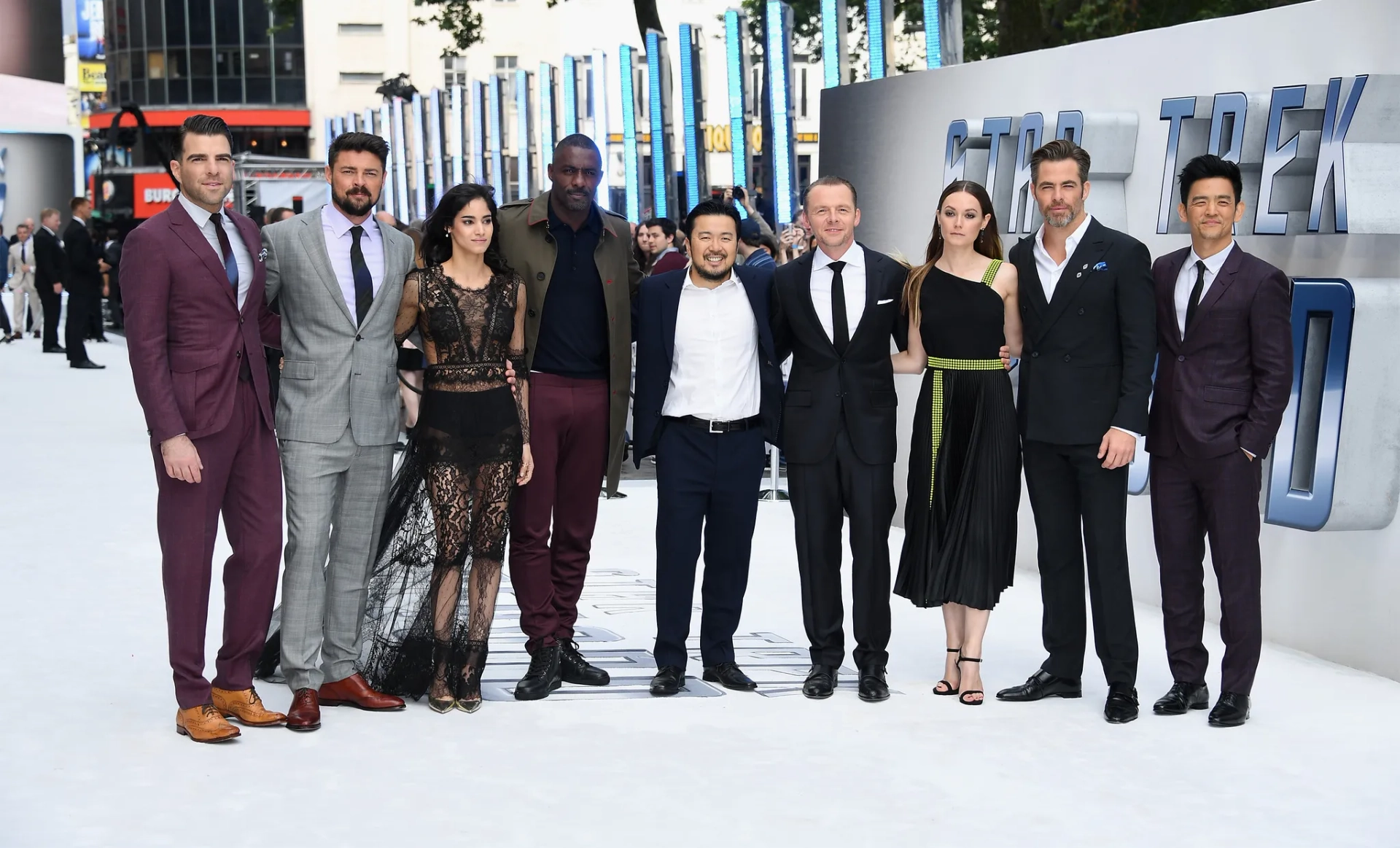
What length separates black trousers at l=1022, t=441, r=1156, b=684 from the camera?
5930 millimetres

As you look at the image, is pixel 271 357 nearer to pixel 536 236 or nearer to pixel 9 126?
pixel 536 236

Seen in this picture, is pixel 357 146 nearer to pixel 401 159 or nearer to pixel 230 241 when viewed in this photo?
pixel 230 241

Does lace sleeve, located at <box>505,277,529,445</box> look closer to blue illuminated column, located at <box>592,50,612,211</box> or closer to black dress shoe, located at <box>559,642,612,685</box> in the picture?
black dress shoe, located at <box>559,642,612,685</box>

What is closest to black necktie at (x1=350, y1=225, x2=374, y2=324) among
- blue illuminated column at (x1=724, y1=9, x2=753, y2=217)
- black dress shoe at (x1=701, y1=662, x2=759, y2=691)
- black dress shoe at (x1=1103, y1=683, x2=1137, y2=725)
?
black dress shoe at (x1=701, y1=662, x2=759, y2=691)

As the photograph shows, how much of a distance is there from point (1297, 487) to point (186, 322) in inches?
162

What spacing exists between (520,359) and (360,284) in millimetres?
629

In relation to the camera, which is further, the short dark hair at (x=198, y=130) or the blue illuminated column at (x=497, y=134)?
the blue illuminated column at (x=497, y=134)

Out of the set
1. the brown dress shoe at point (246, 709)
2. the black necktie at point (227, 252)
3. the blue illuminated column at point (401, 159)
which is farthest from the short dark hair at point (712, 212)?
the blue illuminated column at point (401, 159)

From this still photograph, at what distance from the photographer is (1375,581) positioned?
6527 millimetres

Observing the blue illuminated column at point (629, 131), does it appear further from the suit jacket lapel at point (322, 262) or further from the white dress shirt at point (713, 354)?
the suit jacket lapel at point (322, 262)

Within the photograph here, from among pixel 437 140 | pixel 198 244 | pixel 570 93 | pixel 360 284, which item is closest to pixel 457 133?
pixel 437 140

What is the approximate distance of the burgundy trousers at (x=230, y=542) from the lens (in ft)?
17.7

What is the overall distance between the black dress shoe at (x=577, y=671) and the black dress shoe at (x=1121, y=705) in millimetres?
1782

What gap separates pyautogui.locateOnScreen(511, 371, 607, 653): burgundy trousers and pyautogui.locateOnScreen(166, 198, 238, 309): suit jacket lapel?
1207 mm
